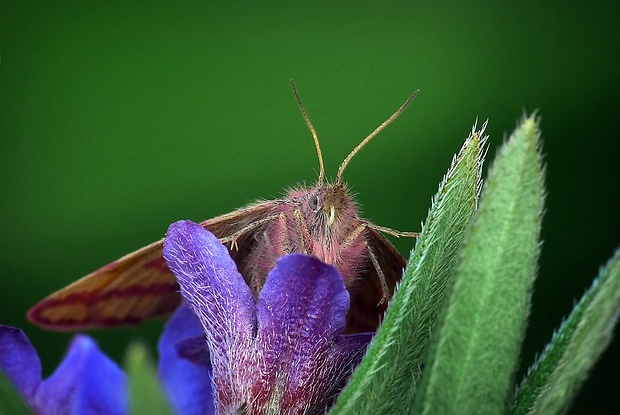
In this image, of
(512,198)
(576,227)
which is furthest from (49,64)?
(512,198)

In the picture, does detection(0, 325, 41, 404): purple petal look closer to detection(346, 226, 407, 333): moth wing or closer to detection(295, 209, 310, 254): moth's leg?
detection(295, 209, 310, 254): moth's leg


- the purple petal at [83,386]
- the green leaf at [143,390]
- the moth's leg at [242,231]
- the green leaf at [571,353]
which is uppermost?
the green leaf at [143,390]

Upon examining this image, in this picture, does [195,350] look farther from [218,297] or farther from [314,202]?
[314,202]

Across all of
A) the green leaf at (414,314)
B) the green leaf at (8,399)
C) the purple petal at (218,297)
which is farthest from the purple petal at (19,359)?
the green leaf at (414,314)

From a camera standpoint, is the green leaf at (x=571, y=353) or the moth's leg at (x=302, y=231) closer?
the green leaf at (x=571, y=353)

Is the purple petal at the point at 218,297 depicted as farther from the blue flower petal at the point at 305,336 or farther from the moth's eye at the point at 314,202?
the moth's eye at the point at 314,202

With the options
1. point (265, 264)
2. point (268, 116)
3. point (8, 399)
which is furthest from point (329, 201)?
point (268, 116)

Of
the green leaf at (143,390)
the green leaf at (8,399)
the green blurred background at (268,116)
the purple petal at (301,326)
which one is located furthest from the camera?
the green blurred background at (268,116)
